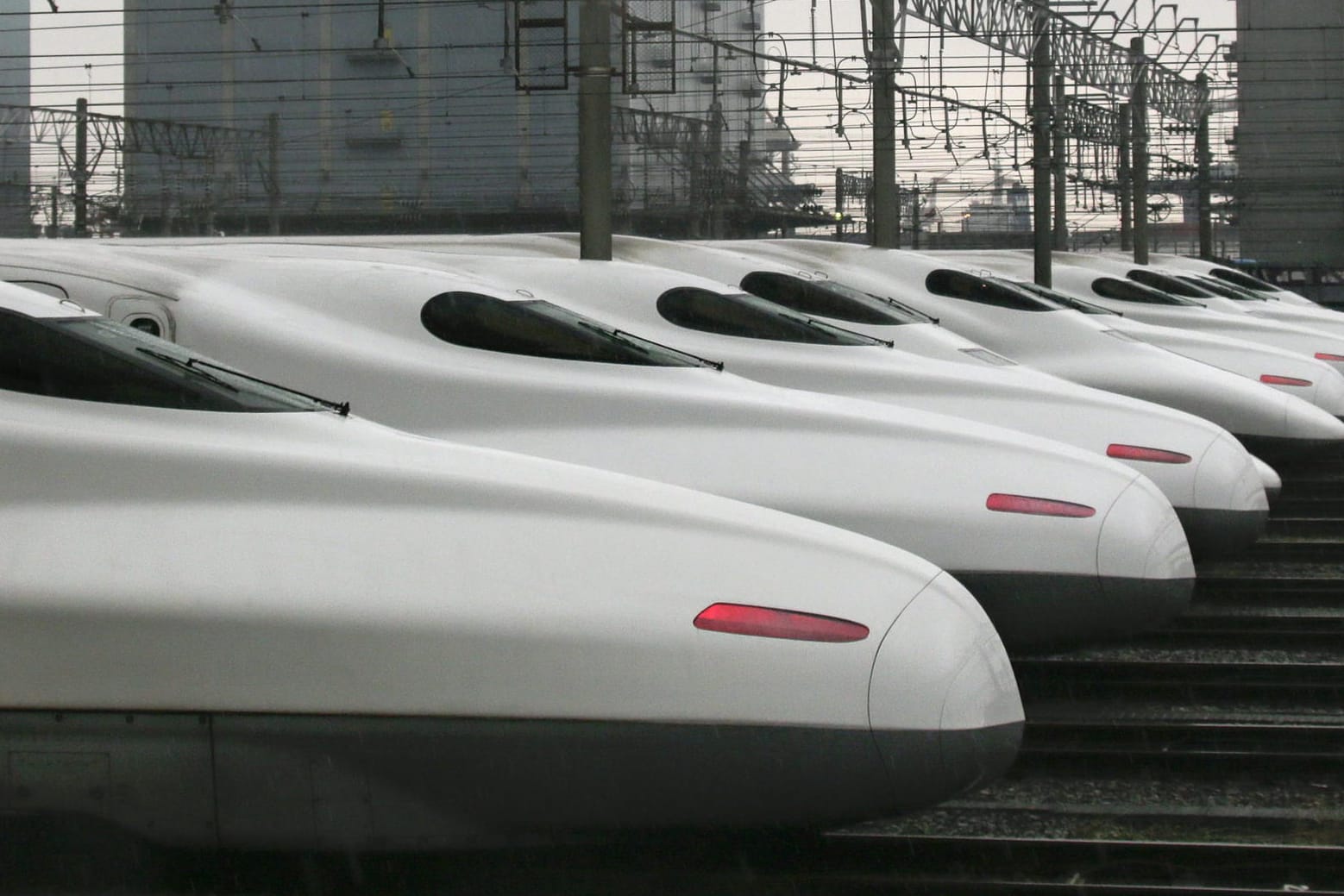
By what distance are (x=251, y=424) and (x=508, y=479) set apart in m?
0.58

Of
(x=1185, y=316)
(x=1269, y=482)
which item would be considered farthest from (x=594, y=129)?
(x=1185, y=316)

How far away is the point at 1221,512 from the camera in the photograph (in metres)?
6.28

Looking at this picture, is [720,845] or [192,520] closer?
[192,520]

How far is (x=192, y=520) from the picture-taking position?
315cm

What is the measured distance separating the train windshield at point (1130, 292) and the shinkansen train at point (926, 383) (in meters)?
7.34

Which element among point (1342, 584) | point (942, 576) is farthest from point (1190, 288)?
point (942, 576)

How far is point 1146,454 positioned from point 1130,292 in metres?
8.19

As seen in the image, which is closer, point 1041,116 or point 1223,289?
→ point 1041,116

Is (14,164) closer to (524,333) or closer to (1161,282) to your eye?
(1161,282)

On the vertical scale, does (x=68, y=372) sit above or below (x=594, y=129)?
below

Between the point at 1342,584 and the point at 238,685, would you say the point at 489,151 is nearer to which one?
the point at 1342,584

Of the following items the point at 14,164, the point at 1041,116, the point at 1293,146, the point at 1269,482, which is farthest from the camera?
the point at 1293,146

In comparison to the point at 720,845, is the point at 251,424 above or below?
above

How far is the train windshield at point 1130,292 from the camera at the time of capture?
14133 millimetres
